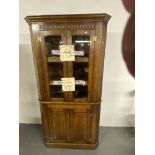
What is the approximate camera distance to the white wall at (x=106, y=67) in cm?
289

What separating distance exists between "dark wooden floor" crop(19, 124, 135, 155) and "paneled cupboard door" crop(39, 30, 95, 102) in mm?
650

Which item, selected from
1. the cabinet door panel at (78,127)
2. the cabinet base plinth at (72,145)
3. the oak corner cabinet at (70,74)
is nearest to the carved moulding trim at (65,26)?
the oak corner cabinet at (70,74)

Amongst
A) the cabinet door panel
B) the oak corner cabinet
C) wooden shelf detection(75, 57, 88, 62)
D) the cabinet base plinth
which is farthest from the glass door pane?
the cabinet base plinth

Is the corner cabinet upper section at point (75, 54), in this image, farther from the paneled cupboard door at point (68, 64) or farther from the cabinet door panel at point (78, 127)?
the cabinet door panel at point (78, 127)

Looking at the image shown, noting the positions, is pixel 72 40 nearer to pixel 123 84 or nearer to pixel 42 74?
pixel 42 74

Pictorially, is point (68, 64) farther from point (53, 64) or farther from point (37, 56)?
point (37, 56)

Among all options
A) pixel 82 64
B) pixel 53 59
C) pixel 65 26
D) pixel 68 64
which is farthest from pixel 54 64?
pixel 65 26

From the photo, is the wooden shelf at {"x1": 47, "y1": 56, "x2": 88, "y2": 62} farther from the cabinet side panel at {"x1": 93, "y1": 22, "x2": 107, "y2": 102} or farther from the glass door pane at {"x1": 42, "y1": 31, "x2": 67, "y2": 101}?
the cabinet side panel at {"x1": 93, "y1": 22, "x2": 107, "y2": 102}

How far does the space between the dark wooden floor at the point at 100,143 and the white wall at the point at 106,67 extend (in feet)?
0.61

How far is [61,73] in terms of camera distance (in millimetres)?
2477

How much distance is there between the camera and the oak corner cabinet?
7.44 feet

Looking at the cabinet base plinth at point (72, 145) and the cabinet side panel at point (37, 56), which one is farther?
the cabinet base plinth at point (72, 145)

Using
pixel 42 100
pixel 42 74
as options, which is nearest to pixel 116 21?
pixel 42 74

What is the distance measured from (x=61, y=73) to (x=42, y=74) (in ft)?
0.74
